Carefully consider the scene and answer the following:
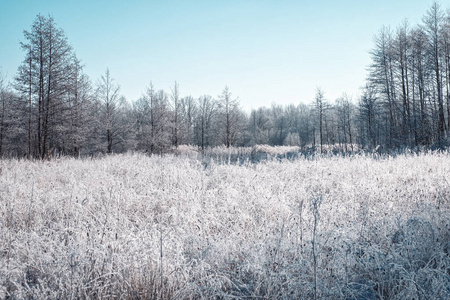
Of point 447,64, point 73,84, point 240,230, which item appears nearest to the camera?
point 240,230

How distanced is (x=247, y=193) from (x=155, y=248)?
2.66 metres

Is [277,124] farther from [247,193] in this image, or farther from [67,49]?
[247,193]

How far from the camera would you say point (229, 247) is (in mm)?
2807

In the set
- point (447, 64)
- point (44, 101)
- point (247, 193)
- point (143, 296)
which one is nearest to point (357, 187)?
point (247, 193)

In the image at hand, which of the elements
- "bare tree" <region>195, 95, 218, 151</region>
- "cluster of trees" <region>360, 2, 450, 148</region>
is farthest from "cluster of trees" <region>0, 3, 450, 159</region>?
"bare tree" <region>195, 95, 218, 151</region>

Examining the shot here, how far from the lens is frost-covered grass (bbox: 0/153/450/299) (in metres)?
2.07

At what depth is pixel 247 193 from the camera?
191 inches

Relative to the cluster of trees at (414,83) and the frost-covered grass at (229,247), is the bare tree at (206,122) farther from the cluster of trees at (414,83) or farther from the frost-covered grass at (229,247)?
the frost-covered grass at (229,247)

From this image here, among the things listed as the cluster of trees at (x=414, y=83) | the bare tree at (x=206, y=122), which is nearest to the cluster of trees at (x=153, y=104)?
the cluster of trees at (x=414, y=83)

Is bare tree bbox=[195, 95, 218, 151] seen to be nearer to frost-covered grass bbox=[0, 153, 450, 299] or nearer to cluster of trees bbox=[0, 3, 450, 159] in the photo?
cluster of trees bbox=[0, 3, 450, 159]

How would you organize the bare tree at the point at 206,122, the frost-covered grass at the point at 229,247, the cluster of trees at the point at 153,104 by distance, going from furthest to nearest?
1. the bare tree at the point at 206,122
2. the cluster of trees at the point at 153,104
3. the frost-covered grass at the point at 229,247

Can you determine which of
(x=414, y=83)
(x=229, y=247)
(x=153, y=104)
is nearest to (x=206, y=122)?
(x=153, y=104)

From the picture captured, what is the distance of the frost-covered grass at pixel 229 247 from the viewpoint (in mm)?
2070

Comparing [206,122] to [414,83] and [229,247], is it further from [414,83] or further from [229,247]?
[229,247]
